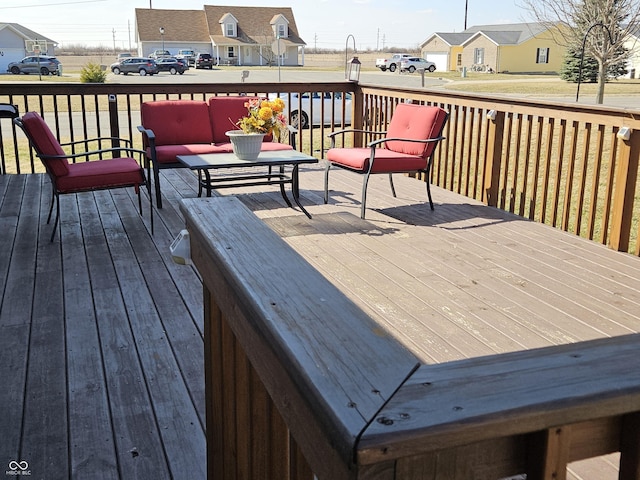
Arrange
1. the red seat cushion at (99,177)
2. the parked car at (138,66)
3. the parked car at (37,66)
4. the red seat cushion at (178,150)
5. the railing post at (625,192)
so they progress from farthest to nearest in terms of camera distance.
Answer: the parked car at (138,66)
the parked car at (37,66)
the red seat cushion at (178,150)
the red seat cushion at (99,177)
the railing post at (625,192)

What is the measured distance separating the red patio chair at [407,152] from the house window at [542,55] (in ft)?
146

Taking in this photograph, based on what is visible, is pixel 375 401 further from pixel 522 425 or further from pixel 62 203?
pixel 62 203

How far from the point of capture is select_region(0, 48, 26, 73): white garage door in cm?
4303

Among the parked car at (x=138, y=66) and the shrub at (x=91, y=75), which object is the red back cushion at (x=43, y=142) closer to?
the shrub at (x=91, y=75)

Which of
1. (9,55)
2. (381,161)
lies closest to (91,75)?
(381,161)

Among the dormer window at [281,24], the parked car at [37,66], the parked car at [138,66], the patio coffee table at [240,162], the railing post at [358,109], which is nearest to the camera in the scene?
the patio coffee table at [240,162]

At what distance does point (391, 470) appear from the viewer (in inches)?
26.5

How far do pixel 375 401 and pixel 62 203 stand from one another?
553 cm

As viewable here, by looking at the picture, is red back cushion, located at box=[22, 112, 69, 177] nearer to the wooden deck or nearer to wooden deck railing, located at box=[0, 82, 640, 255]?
the wooden deck

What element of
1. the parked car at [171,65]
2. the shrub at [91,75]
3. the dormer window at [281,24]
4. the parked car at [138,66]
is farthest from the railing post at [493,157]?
the dormer window at [281,24]

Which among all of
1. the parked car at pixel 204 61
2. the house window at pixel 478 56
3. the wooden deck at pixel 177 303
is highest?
the house window at pixel 478 56

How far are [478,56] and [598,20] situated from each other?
3531 cm

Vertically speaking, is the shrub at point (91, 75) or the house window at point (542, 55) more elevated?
the house window at point (542, 55)

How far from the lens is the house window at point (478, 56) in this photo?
1909 inches
